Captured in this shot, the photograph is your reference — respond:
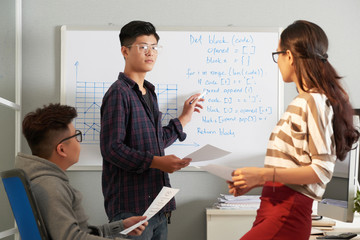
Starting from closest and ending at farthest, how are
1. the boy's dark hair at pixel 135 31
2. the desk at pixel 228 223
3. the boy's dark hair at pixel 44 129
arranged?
the boy's dark hair at pixel 44 129 → the boy's dark hair at pixel 135 31 → the desk at pixel 228 223

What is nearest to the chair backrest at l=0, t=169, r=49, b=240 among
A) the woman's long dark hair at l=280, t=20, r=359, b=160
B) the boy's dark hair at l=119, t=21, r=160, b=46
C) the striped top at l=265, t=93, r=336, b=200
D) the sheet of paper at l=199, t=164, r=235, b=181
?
the sheet of paper at l=199, t=164, r=235, b=181

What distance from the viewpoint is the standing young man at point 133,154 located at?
2.36 m

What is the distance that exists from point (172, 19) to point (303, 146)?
1.87 meters

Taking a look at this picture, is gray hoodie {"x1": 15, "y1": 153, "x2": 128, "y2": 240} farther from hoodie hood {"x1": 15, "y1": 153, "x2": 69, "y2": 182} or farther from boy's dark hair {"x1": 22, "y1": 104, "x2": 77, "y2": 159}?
boy's dark hair {"x1": 22, "y1": 104, "x2": 77, "y2": 159}

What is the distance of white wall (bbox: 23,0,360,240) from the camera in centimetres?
331

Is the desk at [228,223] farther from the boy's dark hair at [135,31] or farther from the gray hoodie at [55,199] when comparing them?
the gray hoodie at [55,199]

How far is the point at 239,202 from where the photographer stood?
3035mm

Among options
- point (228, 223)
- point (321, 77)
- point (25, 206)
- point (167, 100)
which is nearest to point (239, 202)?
point (228, 223)

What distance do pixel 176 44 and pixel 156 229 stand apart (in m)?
1.33

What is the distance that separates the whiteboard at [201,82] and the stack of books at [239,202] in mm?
262

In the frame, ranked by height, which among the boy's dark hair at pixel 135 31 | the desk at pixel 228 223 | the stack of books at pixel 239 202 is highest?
the boy's dark hair at pixel 135 31

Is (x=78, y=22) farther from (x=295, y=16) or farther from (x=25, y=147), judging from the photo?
(x=295, y=16)

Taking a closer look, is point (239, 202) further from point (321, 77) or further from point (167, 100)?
point (321, 77)

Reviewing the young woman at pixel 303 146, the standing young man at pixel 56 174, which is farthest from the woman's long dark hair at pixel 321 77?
the standing young man at pixel 56 174
